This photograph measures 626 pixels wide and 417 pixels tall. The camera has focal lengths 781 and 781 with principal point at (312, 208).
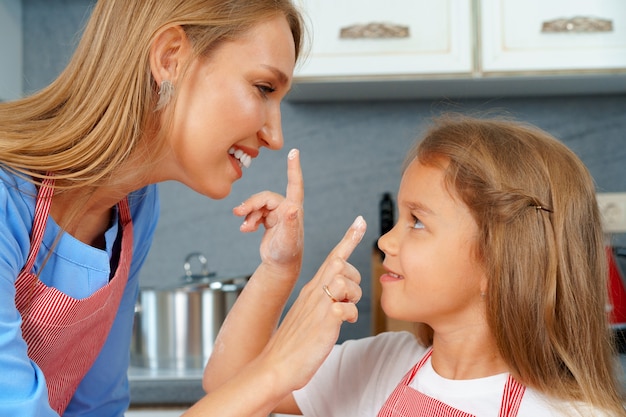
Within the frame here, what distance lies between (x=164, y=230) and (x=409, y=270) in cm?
146

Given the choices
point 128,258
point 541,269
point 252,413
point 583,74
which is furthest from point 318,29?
point 252,413

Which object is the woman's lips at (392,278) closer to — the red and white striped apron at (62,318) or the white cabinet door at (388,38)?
the red and white striped apron at (62,318)

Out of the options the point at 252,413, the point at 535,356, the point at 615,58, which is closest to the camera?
the point at 252,413

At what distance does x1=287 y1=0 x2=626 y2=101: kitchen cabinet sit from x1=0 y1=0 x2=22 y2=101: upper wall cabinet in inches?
35.2

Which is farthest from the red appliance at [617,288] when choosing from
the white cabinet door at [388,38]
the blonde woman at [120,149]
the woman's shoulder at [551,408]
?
the blonde woman at [120,149]

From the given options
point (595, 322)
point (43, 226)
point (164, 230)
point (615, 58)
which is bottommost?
point (164, 230)

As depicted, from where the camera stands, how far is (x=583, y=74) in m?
2.00

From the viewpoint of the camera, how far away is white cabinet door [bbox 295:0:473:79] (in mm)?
2010

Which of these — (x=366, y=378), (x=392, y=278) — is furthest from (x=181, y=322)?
(x=392, y=278)

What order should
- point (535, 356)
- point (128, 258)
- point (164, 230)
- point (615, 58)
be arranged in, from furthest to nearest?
point (164, 230), point (615, 58), point (128, 258), point (535, 356)

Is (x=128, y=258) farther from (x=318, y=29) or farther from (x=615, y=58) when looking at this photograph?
(x=615, y=58)

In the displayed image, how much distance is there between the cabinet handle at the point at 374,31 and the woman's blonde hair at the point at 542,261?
96 cm

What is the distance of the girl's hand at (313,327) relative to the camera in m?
0.94

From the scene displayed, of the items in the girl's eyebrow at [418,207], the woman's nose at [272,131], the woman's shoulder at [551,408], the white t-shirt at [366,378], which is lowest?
the white t-shirt at [366,378]
